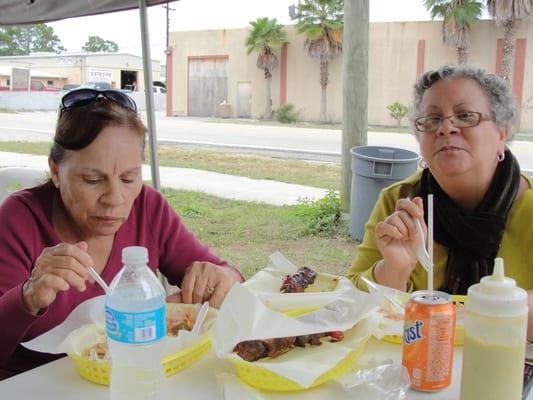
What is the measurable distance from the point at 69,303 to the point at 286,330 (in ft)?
2.75

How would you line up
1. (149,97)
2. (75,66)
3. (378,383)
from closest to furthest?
1. (378,383)
2. (149,97)
3. (75,66)

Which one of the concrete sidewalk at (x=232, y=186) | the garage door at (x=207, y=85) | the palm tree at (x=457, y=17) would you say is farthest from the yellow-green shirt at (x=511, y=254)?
the garage door at (x=207, y=85)

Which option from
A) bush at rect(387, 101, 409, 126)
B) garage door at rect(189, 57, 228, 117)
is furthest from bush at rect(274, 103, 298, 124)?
bush at rect(387, 101, 409, 126)

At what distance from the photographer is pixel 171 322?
5.07 feet

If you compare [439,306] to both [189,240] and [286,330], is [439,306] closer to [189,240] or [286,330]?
[286,330]

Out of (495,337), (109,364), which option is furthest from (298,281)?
(495,337)

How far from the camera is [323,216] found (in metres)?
6.53

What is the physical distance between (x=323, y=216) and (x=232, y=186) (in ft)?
9.65

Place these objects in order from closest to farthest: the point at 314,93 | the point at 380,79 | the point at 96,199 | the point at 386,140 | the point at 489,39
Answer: the point at 96,199, the point at 386,140, the point at 489,39, the point at 380,79, the point at 314,93

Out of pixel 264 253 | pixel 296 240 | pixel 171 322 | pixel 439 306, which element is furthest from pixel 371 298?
pixel 296 240

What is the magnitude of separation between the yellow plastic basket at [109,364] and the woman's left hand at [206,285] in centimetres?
34

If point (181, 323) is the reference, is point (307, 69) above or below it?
above

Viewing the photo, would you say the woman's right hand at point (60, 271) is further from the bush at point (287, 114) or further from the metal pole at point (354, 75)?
the bush at point (287, 114)

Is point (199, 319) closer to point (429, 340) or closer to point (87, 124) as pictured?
point (429, 340)
